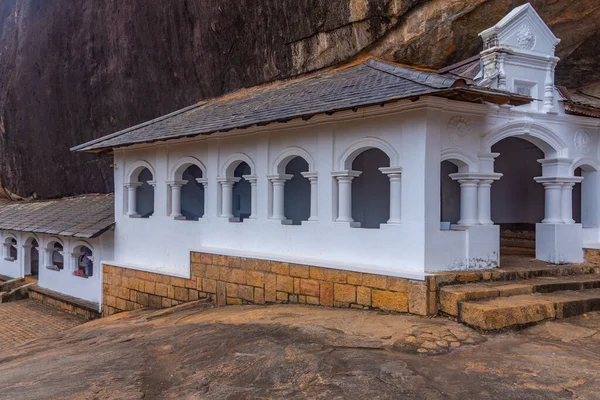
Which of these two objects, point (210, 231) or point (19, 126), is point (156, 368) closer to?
point (210, 231)

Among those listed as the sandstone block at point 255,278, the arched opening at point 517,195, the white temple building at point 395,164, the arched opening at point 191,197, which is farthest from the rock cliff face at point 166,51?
the sandstone block at point 255,278

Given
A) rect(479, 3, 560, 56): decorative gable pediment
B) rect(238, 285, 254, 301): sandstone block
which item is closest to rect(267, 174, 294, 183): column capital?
A: rect(238, 285, 254, 301): sandstone block

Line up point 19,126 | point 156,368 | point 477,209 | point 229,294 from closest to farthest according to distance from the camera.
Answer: point 156,368, point 477,209, point 229,294, point 19,126

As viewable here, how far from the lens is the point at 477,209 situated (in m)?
7.21

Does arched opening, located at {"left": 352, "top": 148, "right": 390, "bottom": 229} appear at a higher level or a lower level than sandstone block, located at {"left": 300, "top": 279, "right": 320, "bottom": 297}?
higher

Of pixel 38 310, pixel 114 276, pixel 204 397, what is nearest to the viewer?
→ pixel 204 397

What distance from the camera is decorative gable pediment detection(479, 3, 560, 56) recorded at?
24.3ft

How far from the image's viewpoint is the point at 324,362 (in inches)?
187

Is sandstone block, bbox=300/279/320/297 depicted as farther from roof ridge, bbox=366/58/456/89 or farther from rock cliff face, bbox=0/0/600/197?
rock cliff face, bbox=0/0/600/197

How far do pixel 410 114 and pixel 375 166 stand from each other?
12.6 feet

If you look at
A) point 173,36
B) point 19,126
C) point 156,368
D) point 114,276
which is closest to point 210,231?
point 114,276

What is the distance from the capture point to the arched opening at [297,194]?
11.7 m

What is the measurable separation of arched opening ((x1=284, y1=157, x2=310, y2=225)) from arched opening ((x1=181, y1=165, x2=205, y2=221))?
8.43ft

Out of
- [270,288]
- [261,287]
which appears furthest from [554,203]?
[261,287]
